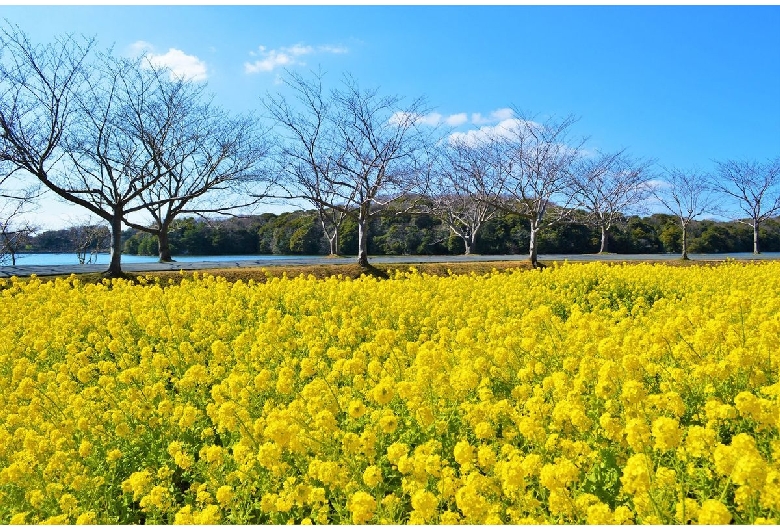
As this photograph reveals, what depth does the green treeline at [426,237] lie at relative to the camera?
45.0 m

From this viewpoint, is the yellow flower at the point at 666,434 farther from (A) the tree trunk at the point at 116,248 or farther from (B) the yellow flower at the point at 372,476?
(A) the tree trunk at the point at 116,248

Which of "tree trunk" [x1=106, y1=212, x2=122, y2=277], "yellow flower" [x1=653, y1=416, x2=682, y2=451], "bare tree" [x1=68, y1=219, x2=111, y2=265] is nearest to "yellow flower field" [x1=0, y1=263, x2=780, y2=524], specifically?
"yellow flower" [x1=653, y1=416, x2=682, y2=451]

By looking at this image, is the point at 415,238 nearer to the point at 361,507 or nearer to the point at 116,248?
the point at 116,248

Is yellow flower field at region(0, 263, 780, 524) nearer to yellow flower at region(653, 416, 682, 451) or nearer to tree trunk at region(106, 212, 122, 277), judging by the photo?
yellow flower at region(653, 416, 682, 451)

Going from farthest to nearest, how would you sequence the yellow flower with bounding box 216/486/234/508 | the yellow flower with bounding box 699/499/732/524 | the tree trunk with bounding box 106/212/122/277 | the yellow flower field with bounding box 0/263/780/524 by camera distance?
1. the tree trunk with bounding box 106/212/122/277
2. the yellow flower with bounding box 216/486/234/508
3. the yellow flower field with bounding box 0/263/780/524
4. the yellow flower with bounding box 699/499/732/524

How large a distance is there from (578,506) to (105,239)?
4727 cm

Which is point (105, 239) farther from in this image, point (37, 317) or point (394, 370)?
point (394, 370)

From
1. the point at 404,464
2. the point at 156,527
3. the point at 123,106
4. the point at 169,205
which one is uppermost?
the point at 123,106

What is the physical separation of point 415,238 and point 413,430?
134 ft

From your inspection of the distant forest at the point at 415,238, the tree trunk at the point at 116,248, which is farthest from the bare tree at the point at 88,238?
the tree trunk at the point at 116,248

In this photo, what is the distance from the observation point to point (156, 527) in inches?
118

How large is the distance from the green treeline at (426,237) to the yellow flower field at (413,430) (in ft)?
123

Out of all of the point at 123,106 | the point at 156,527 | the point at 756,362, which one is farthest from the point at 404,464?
the point at 123,106

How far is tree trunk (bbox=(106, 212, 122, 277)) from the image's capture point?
715 inches
